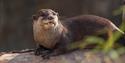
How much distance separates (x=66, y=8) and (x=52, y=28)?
517cm

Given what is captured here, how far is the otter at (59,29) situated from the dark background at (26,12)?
180 inches

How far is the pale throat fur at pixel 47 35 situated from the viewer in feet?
15.8

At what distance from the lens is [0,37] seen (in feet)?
33.5

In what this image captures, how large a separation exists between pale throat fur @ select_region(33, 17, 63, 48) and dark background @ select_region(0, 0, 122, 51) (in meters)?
4.82

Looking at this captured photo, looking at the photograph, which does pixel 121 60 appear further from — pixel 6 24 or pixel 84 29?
pixel 6 24

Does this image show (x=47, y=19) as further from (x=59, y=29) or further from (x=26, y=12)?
(x=26, y=12)

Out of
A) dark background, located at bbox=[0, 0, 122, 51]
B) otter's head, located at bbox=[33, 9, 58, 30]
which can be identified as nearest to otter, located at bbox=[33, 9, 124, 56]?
otter's head, located at bbox=[33, 9, 58, 30]

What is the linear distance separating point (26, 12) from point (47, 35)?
5301 millimetres

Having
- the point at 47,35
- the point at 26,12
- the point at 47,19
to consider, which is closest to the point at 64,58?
the point at 47,35

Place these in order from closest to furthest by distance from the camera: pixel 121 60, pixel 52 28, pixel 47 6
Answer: pixel 121 60 < pixel 52 28 < pixel 47 6

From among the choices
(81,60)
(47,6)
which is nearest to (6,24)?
(47,6)

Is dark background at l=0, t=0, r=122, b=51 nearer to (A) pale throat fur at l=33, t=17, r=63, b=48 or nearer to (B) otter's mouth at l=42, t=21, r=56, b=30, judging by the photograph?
(A) pale throat fur at l=33, t=17, r=63, b=48

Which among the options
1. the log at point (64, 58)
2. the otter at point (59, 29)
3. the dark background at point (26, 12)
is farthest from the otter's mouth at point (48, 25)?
the dark background at point (26, 12)

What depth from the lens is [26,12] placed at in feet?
33.2
